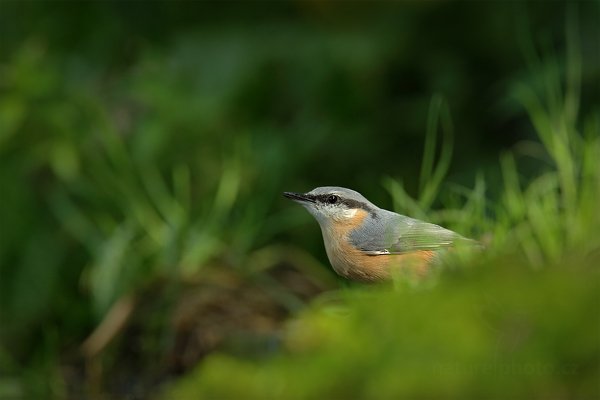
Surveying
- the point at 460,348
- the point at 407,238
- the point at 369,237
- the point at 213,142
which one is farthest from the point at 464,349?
the point at 213,142

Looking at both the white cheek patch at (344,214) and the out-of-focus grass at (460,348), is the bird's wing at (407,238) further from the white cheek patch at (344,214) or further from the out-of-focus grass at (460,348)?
the out-of-focus grass at (460,348)

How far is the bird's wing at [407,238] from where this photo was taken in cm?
175

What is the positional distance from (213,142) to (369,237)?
9.85 ft

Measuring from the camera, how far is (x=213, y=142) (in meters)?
4.81

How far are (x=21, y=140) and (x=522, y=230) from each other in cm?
289

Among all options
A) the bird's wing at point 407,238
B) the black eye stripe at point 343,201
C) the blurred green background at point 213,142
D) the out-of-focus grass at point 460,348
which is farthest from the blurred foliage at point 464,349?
the blurred green background at point 213,142

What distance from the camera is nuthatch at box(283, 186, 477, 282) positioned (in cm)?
176

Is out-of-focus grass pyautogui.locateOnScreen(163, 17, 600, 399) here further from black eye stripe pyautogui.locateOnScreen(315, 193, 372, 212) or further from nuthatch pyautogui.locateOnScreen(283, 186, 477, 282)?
black eye stripe pyautogui.locateOnScreen(315, 193, 372, 212)

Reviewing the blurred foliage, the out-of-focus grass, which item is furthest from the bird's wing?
the blurred foliage

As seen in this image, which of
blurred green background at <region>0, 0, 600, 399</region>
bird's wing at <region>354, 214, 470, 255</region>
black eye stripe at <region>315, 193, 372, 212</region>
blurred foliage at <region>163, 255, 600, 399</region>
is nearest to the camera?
blurred foliage at <region>163, 255, 600, 399</region>

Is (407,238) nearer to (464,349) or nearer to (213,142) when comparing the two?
(464,349)

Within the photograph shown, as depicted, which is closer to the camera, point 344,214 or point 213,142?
point 344,214

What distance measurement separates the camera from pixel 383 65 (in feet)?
15.4

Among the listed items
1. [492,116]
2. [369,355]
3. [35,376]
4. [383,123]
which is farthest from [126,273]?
[369,355]
